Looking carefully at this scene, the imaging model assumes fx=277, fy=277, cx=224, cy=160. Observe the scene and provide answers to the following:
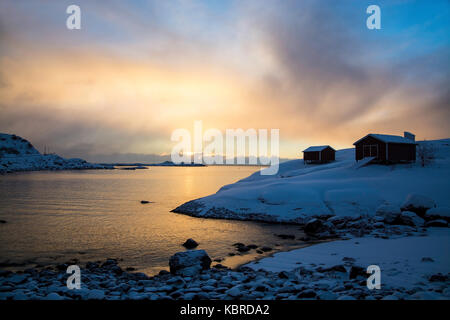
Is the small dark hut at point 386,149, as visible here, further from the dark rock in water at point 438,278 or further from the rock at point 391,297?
the rock at point 391,297

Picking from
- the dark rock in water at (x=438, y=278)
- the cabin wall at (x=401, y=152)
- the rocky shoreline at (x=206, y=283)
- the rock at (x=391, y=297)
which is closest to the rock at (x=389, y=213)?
the rocky shoreline at (x=206, y=283)

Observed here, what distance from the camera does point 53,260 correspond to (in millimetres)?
14898

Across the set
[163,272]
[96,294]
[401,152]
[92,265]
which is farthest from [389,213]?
[401,152]

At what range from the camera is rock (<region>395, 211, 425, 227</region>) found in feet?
66.1

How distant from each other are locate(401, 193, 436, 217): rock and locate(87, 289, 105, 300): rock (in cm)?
2331

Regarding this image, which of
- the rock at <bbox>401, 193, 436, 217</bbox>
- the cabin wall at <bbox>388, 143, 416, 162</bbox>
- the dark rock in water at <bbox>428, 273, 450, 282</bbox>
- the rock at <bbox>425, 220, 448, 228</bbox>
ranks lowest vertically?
the rock at <bbox>425, 220, 448, 228</bbox>

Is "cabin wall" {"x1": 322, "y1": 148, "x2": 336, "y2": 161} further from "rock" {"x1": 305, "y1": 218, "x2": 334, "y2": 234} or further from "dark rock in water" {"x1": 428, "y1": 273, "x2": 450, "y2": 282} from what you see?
"dark rock in water" {"x1": 428, "y1": 273, "x2": 450, "y2": 282}

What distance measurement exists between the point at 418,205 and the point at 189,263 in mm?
19957

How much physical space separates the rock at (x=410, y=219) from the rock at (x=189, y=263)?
15884mm

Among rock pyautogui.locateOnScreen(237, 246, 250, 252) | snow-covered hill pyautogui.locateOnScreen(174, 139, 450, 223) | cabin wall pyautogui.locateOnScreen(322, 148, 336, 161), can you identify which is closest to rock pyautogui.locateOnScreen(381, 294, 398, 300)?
rock pyautogui.locateOnScreen(237, 246, 250, 252)

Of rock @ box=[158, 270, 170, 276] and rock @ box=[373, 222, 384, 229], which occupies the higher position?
rock @ box=[373, 222, 384, 229]
